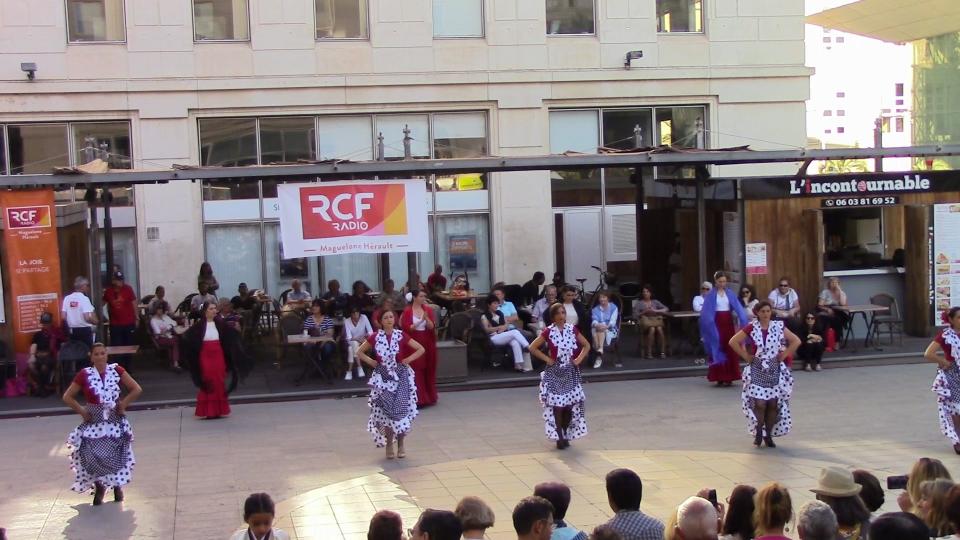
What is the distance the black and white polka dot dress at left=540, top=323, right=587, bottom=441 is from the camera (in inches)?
488

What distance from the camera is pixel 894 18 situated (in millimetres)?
38719

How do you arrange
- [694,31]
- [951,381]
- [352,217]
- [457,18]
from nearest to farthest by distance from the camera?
[951,381] < [352,217] < [457,18] < [694,31]

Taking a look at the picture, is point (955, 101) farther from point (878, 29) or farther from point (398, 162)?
point (398, 162)

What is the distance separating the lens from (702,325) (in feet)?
55.2

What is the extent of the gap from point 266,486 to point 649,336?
8.92 meters

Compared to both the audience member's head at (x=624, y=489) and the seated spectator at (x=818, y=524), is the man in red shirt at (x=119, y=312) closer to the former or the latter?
the audience member's head at (x=624, y=489)

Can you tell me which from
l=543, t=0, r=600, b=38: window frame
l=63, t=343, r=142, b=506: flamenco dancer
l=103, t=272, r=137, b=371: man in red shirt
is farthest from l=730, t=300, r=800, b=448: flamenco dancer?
l=543, t=0, r=600, b=38: window frame

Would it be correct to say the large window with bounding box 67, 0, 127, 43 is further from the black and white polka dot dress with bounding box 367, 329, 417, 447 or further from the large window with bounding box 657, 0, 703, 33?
the black and white polka dot dress with bounding box 367, 329, 417, 447

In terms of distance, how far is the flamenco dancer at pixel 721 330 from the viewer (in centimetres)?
1634

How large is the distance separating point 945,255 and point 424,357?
9.73 meters

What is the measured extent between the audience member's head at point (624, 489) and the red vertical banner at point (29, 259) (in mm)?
12221

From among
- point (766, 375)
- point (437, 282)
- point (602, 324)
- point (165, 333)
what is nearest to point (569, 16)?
point (437, 282)

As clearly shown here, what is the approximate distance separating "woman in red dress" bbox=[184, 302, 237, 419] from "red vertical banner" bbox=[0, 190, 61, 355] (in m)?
2.89

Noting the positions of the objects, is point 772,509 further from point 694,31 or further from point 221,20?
point 694,31
